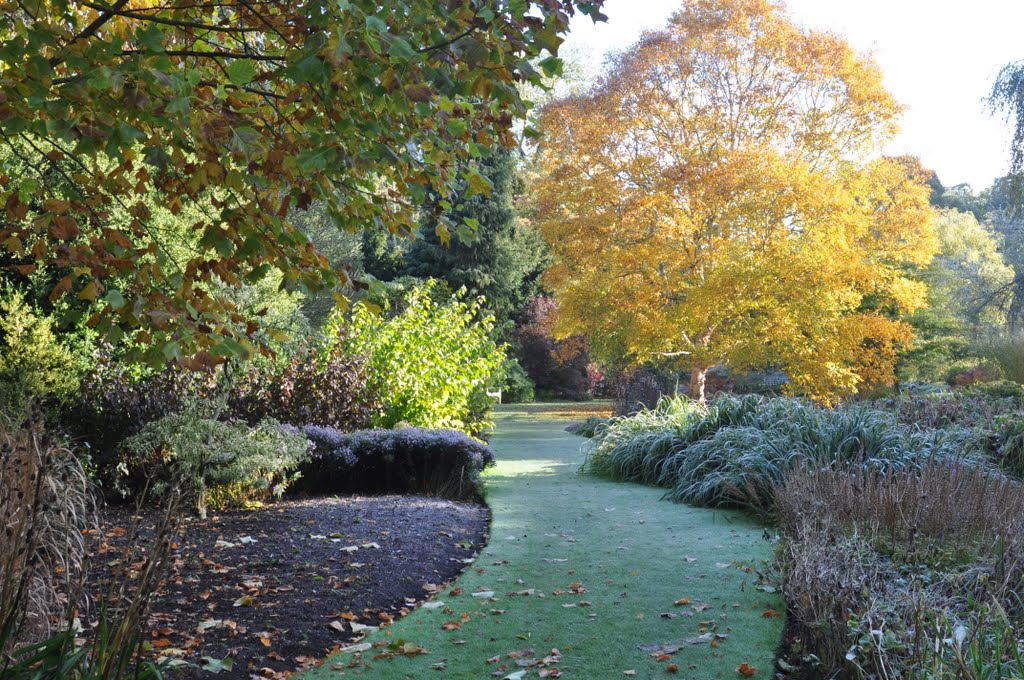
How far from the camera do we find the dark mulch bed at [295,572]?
424 centimetres

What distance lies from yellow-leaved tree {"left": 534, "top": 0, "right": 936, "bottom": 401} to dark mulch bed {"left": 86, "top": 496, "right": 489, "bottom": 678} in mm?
8228

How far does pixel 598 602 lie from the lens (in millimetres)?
5148

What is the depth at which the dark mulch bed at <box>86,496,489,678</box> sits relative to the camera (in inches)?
167

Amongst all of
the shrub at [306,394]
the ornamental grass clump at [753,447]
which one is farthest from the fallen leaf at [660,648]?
the shrub at [306,394]

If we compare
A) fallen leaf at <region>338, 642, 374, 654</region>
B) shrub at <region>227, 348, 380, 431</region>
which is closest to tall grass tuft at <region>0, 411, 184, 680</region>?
fallen leaf at <region>338, 642, 374, 654</region>

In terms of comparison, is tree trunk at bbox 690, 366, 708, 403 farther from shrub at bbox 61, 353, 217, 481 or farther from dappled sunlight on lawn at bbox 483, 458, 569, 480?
shrub at bbox 61, 353, 217, 481

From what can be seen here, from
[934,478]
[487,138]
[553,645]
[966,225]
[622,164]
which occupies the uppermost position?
[966,225]

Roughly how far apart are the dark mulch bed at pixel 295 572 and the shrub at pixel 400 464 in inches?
31.7

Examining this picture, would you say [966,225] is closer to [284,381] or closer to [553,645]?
[284,381]

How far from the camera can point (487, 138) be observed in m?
4.32

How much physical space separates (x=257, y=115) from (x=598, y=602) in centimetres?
333

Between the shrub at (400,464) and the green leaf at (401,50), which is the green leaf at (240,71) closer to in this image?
the green leaf at (401,50)

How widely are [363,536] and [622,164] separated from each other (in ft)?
35.0

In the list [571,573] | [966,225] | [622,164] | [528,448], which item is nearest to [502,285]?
[622,164]
